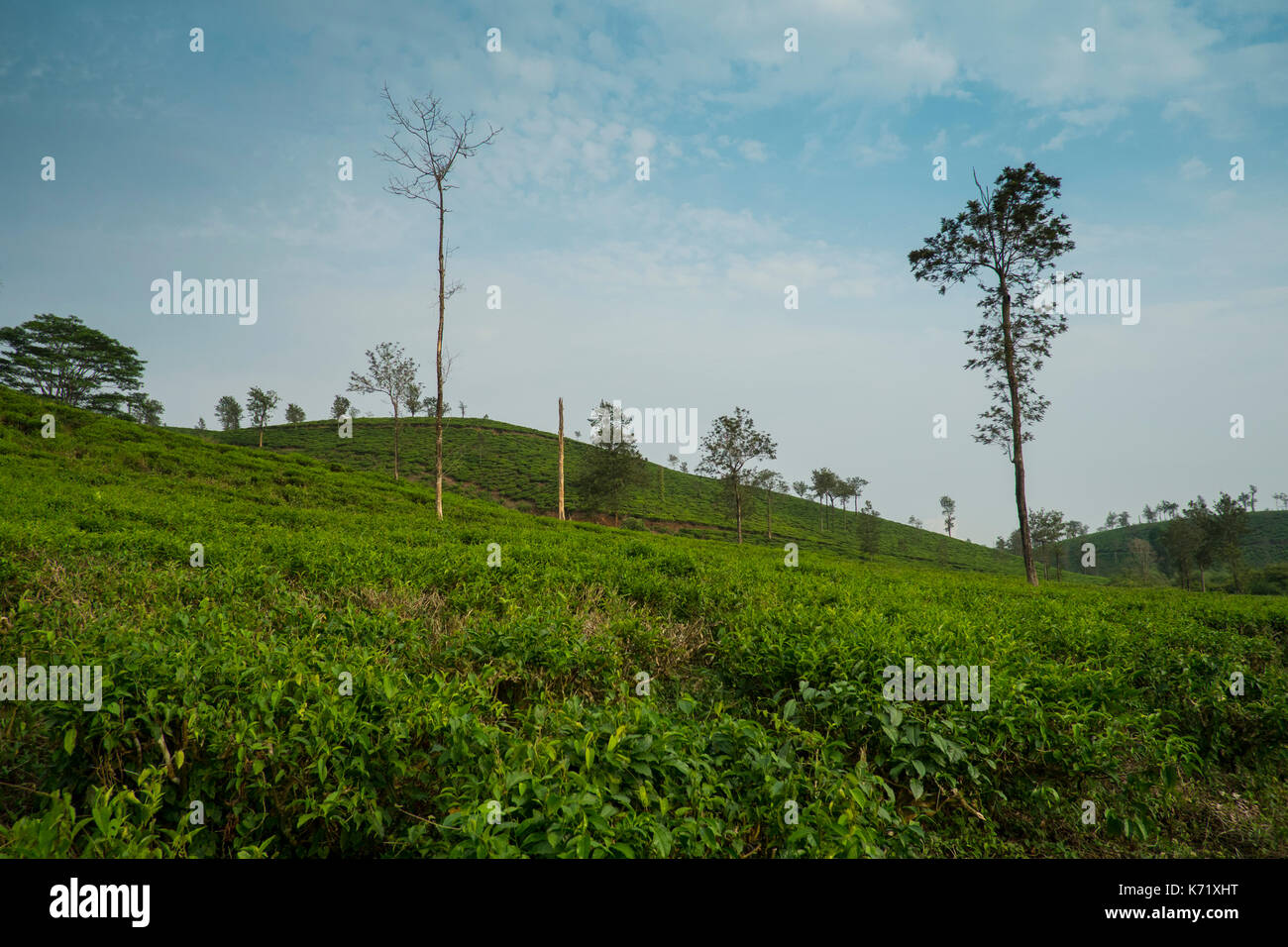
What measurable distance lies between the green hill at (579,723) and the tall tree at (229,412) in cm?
10706

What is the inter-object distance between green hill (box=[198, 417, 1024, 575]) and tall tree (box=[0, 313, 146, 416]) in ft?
36.1

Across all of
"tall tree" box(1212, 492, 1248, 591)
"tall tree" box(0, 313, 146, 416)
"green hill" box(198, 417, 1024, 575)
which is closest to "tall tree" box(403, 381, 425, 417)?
"green hill" box(198, 417, 1024, 575)

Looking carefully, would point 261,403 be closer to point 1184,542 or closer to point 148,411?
point 148,411

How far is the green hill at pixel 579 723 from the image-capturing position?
323cm

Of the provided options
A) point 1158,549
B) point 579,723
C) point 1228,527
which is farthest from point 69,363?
point 1158,549

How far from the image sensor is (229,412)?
97062 mm

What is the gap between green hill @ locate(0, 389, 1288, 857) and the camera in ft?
10.6

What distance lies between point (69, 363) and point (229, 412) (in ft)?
125

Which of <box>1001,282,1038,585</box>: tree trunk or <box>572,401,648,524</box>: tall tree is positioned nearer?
<box>1001,282,1038,585</box>: tree trunk

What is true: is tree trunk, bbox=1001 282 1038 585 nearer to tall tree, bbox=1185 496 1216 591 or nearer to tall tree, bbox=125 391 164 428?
tall tree, bbox=1185 496 1216 591

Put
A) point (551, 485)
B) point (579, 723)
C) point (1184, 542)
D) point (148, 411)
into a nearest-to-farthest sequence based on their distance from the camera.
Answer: point (579, 723) → point (1184, 542) → point (551, 485) → point (148, 411)
